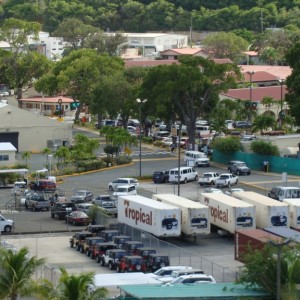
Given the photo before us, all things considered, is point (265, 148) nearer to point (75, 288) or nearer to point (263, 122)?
point (263, 122)

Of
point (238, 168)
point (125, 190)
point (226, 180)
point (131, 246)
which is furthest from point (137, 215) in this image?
point (238, 168)

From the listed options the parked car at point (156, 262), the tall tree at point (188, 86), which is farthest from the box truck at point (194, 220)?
the tall tree at point (188, 86)

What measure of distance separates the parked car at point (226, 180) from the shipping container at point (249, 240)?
17935 mm

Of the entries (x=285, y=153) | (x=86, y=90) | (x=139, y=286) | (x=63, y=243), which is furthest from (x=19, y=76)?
(x=139, y=286)

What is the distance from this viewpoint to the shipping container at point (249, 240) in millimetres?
39062

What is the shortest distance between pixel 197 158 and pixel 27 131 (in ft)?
35.0

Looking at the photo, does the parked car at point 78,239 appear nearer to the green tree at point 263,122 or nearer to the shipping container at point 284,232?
the shipping container at point 284,232

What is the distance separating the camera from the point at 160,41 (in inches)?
5586

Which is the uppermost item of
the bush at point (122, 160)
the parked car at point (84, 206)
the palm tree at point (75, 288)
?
the palm tree at point (75, 288)

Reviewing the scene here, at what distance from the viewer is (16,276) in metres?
31.7

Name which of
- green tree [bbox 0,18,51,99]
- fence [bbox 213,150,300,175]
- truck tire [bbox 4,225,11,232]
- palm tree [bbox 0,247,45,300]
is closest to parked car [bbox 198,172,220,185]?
fence [bbox 213,150,300,175]

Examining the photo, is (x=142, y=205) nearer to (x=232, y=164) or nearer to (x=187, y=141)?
(x=232, y=164)

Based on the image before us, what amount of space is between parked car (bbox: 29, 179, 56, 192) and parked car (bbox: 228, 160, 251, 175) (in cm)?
885

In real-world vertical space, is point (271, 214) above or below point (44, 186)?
above
